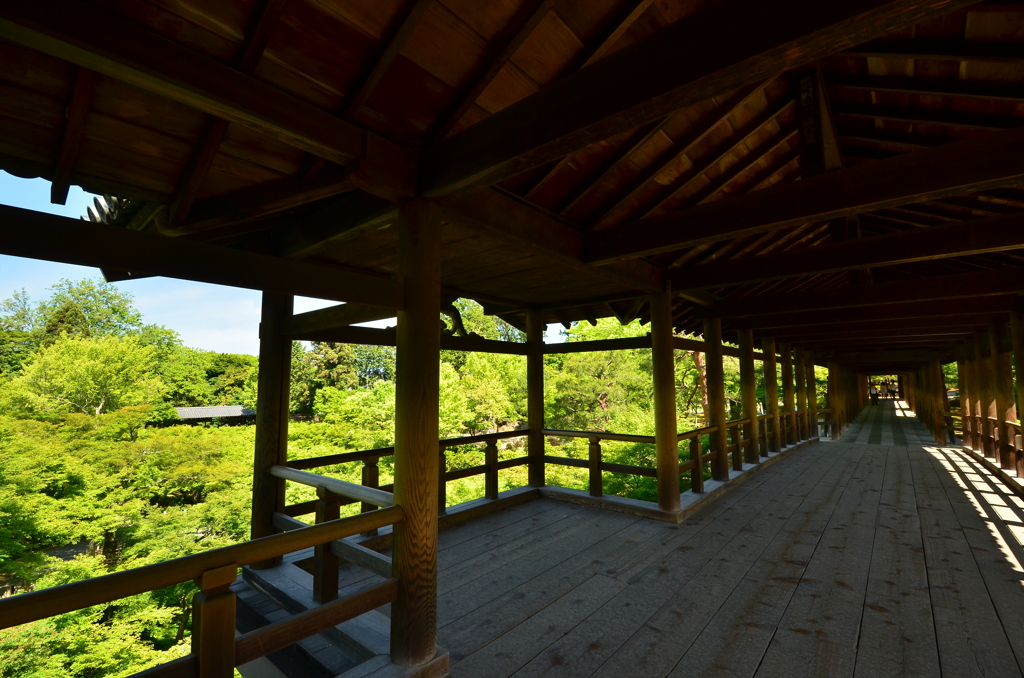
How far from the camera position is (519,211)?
3.30 m

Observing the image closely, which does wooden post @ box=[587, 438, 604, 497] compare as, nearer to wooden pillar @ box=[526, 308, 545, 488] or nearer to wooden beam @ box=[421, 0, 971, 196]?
wooden pillar @ box=[526, 308, 545, 488]

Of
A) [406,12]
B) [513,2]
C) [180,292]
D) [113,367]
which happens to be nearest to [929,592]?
[513,2]

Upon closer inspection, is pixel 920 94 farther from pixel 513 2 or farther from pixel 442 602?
pixel 442 602

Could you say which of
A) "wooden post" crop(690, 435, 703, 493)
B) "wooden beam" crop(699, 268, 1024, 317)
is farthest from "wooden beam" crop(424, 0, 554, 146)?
"wooden beam" crop(699, 268, 1024, 317)

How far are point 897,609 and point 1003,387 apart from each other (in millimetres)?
7322

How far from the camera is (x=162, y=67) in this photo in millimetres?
1626

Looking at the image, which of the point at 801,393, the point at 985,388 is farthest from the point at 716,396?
the point at 801,393

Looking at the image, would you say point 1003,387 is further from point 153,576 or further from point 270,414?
point 153,576

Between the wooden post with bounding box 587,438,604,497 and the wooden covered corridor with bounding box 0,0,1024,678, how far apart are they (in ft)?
1.85

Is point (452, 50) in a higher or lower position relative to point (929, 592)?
higher

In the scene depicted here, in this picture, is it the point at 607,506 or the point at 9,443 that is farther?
the point at 9,443

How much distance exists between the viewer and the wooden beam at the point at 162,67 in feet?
4.58

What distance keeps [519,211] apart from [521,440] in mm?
22948

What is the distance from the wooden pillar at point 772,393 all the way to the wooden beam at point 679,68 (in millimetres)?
9574
